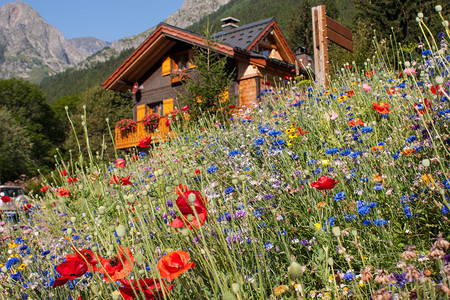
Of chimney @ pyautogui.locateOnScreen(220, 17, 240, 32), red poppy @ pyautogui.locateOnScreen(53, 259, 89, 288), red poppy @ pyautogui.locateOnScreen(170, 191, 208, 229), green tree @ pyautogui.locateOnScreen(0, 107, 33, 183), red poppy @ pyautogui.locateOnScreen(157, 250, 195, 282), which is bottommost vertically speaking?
red poppy @ pyautogui.locateOnScreen(53, 259, 89, 288)

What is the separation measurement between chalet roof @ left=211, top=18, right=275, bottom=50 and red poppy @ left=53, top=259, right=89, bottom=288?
14.1 meters

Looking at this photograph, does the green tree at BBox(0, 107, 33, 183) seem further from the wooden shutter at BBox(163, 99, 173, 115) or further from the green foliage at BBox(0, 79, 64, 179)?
the wooden shutter at BBox(163, 99, 173, 115)

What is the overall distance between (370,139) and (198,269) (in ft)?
5.36

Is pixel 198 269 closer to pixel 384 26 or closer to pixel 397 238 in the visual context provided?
pixel 397 238

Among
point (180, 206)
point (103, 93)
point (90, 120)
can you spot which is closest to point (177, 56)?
point (180, 206)

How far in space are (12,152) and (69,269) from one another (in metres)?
32.1

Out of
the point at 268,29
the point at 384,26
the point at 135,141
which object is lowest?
the point at 135,141

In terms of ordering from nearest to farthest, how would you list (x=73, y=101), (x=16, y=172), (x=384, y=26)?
1. (x=384, y=26)
2. (x=16, y=172)
3. (x=73, y=101)

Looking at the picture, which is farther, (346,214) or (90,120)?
(90,120)

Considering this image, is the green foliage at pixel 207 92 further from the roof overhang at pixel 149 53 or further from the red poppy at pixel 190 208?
the red poppy at pixel 190 208

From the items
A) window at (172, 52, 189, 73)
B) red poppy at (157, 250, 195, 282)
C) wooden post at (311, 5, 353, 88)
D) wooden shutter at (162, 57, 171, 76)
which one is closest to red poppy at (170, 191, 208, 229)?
red poppy at (157, 250, 195, 282)

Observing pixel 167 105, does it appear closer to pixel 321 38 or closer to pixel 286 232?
pixel 321 38

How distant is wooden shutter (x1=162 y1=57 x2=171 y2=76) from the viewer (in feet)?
53.3

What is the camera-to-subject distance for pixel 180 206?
123 cm
